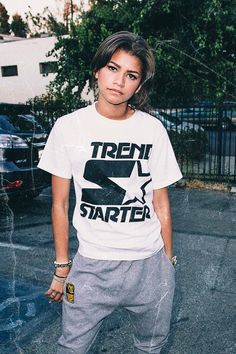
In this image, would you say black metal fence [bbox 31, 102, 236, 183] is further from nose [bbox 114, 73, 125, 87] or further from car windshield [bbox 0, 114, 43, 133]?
nose [bbox 114, 73, 125, 87]

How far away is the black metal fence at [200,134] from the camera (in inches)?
334

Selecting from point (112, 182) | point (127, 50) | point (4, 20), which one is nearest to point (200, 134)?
point (127, 50)

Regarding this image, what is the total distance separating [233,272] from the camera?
3967 millimetres

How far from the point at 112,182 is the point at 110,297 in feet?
1.79

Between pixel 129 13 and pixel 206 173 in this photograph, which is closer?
pixel 206 173

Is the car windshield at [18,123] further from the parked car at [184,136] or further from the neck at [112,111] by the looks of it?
the neck at [112,111]

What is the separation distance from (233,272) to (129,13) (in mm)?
8816

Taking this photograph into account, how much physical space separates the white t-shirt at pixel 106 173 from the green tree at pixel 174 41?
814cm

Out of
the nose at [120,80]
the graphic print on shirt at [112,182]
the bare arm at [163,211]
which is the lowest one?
the bare arm at [163,211]

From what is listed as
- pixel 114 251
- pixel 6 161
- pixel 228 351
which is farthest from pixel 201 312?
pixel 6 161

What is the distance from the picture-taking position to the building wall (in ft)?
86.1

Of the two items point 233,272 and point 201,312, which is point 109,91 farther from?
point 233,272

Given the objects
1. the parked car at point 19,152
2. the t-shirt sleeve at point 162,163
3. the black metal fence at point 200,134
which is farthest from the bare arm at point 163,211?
the black metal fence at point 200,134

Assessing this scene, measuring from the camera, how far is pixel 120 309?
3201 mm
